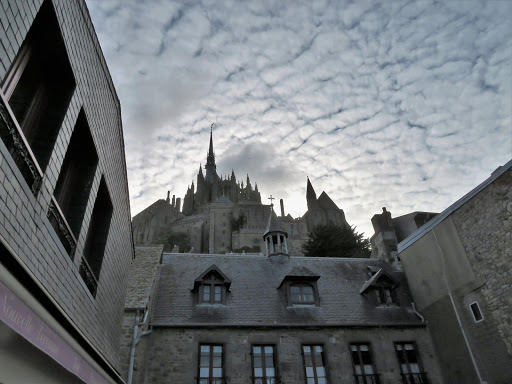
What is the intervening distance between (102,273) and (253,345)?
297 inches

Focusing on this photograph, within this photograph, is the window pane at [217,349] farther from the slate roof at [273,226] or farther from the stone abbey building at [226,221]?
the stone abbey building at [226,221]

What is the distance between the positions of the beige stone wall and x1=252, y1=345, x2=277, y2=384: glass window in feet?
25.0

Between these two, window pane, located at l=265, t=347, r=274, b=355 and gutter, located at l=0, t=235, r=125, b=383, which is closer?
gutter, located at l=0, t=235, r=125, b=383

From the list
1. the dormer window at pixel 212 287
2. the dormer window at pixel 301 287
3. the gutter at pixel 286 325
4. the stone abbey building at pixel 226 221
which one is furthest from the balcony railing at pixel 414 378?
the stone abbey building at pixel 226 221

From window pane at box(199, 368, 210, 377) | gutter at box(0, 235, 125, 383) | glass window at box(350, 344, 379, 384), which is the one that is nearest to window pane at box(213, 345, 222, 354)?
window pane at box(199, 368, 210, 377)

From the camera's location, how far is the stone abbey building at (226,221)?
72.9 metres

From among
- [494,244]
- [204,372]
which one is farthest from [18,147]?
[494,244]

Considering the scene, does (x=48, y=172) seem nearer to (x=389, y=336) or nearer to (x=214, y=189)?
(x=389, y=336)

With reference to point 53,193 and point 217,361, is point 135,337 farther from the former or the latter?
point 53,193

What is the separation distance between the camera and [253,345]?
1355cm

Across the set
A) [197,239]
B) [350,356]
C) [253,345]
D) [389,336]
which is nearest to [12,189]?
[253,345]

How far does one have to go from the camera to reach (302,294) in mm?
15836

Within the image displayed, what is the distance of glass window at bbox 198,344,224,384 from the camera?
1252 cm

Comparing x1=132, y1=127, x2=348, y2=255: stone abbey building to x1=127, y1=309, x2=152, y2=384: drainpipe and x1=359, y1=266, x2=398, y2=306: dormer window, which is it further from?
x1=127, y1=309, x2=152, y2=384: drainpipe
